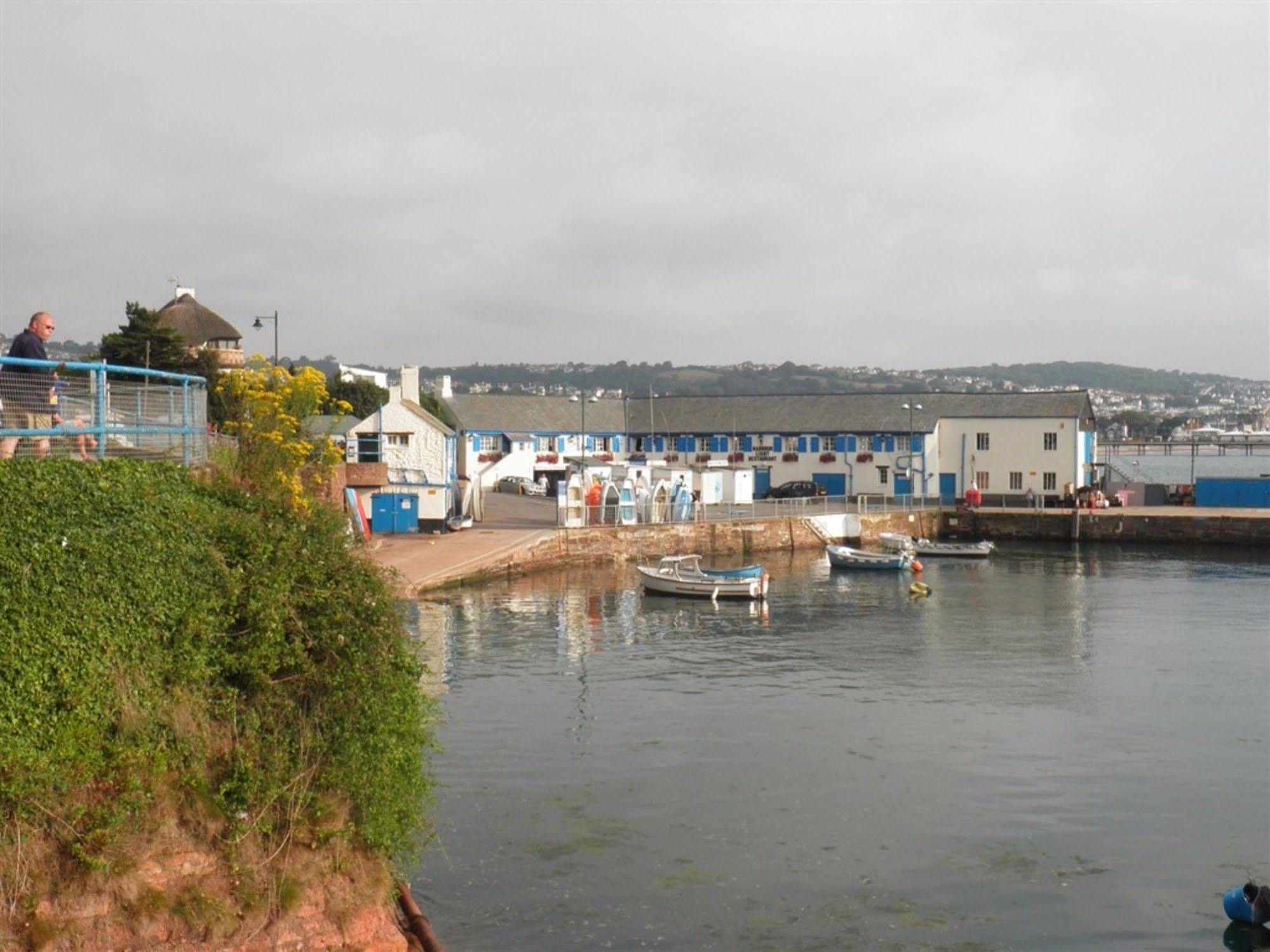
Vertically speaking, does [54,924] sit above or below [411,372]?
below

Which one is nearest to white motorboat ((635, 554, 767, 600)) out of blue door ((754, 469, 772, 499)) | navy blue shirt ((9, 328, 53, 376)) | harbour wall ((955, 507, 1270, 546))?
harbour wall ((955, 507, 1270, 546))

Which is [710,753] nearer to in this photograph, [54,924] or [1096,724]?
[1096,724]

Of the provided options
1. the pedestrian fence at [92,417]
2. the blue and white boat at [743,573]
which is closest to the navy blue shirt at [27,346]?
the pedestrian fence at [92,417]

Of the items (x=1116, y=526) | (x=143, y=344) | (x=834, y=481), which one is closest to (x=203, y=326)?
(x=143, y=344)

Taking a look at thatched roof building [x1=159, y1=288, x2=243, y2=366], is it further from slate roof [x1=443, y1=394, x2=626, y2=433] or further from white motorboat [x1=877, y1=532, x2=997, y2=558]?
white motorboat [x1=877, y1=532, x2=997, y2=558]

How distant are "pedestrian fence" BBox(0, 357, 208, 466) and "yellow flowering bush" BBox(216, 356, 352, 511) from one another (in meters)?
9.16

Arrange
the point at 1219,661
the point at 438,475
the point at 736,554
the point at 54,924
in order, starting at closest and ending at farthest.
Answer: the point at 54,924 < the point at 1219,661 < the point at 438,475 < the point at 736,554

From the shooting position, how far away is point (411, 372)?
70.4m

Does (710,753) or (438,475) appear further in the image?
(438,475)

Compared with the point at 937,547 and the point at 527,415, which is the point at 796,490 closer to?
the point at 937,547

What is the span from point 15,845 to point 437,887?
6653 mm

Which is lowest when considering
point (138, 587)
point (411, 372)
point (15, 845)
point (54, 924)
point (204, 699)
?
point (54, 924)

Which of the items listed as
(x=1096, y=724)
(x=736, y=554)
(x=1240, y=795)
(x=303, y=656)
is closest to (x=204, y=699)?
(x=303, y=656)

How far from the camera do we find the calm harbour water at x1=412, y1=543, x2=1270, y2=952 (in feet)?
54.7
